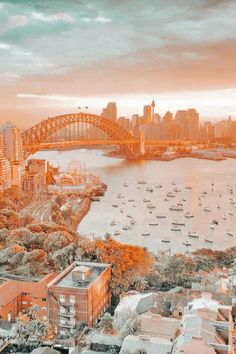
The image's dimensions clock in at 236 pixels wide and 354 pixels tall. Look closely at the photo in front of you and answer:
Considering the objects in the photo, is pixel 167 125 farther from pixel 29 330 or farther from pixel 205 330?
pixel 205 330

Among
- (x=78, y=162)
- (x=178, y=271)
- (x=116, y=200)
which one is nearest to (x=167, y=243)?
(x=178, y=271)

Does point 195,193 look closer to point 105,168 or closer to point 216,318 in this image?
point 105,168

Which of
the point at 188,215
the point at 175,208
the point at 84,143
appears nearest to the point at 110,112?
the point at 84,143

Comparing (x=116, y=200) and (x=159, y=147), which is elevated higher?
(x=159, y=147)

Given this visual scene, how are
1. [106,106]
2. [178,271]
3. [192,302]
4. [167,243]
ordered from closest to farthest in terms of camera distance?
[192,302] < [178,271] < [167,243] < [106,106]

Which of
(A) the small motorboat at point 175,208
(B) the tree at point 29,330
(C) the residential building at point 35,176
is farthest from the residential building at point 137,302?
(C) the residential building at point 35,176

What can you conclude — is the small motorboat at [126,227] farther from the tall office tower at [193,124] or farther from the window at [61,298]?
the window at [61,298]
